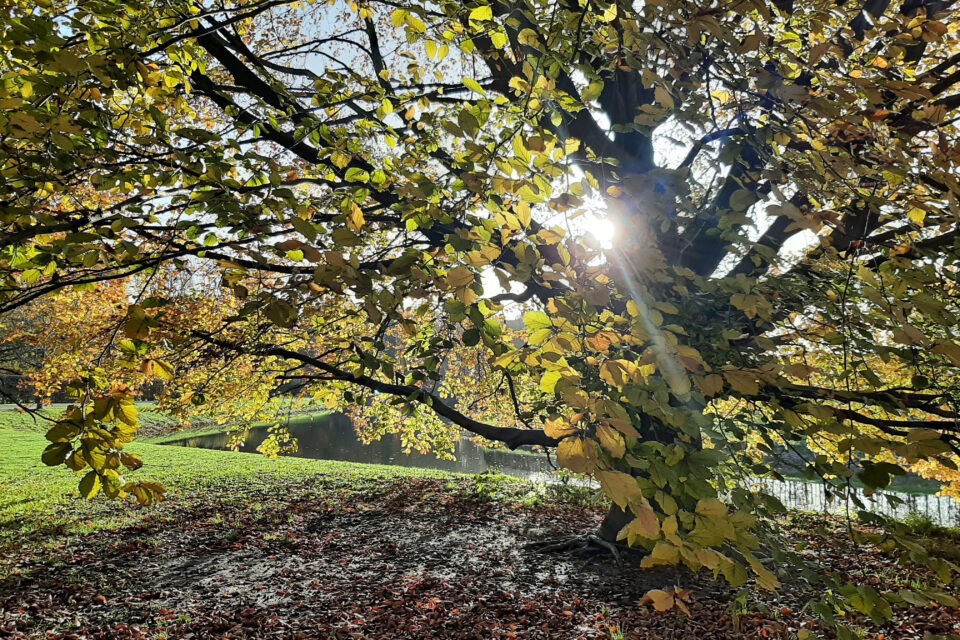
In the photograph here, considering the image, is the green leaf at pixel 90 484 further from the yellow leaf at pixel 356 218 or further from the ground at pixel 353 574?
the ground at pixel 353 574

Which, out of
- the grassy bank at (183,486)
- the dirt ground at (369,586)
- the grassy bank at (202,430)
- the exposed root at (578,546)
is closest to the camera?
the dirt ground at (369,586)

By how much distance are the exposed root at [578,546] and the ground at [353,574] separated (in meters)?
0.19

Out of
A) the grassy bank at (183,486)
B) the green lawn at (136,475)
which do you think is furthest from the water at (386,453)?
the grassy bank at (183,486)

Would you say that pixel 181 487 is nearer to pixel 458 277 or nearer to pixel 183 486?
pixel 183 486

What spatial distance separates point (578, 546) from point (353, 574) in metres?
3.00

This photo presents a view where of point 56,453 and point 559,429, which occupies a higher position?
point 559,429

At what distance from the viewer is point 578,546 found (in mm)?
6730

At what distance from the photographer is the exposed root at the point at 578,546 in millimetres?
6355

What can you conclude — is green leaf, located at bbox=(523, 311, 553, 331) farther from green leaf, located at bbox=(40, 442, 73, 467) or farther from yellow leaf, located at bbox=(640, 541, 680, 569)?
green leaf, located at bbox=(40, 442, 73, 467)

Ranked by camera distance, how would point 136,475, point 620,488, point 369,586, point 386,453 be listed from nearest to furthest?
1. point 620,488
2. point 369,586
3. point 136,475
4. point 386,453

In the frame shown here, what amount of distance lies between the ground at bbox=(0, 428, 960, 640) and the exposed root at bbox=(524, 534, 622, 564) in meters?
0.19

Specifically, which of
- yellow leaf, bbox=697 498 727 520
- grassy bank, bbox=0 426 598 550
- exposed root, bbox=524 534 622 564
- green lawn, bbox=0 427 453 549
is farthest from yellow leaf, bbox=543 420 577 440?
green lawn, bbox=0 427 453 549

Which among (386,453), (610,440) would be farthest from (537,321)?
(386,453)

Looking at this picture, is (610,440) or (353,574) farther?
(353,574)
